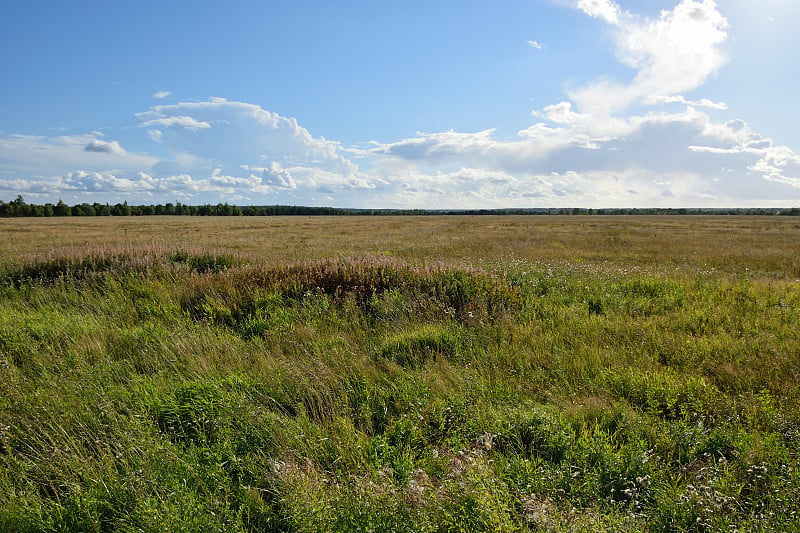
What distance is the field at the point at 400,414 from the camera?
2.41 meters

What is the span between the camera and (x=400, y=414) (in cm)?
354

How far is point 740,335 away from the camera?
18.1ft

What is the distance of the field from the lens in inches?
94.9

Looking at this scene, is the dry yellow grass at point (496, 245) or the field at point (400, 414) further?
the dry yellow grass at point (496, 245)

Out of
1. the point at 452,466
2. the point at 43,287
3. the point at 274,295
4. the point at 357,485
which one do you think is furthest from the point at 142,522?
the point at 43,287

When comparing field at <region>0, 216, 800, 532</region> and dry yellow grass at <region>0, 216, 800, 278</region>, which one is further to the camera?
dry yellow grass at <region>0, 216, 800, 278</region>

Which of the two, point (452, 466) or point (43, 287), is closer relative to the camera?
point (452, 466)

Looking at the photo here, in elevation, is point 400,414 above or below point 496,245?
below

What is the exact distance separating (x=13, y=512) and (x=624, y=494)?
151 inches

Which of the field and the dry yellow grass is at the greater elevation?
the dry yellow grass

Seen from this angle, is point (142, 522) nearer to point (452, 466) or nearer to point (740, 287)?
point (452, 466)

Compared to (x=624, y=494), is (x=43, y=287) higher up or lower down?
higher up

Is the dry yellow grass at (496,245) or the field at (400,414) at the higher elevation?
the dry yellow grass at (496,245)

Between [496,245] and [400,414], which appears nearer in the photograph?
[400,414]
